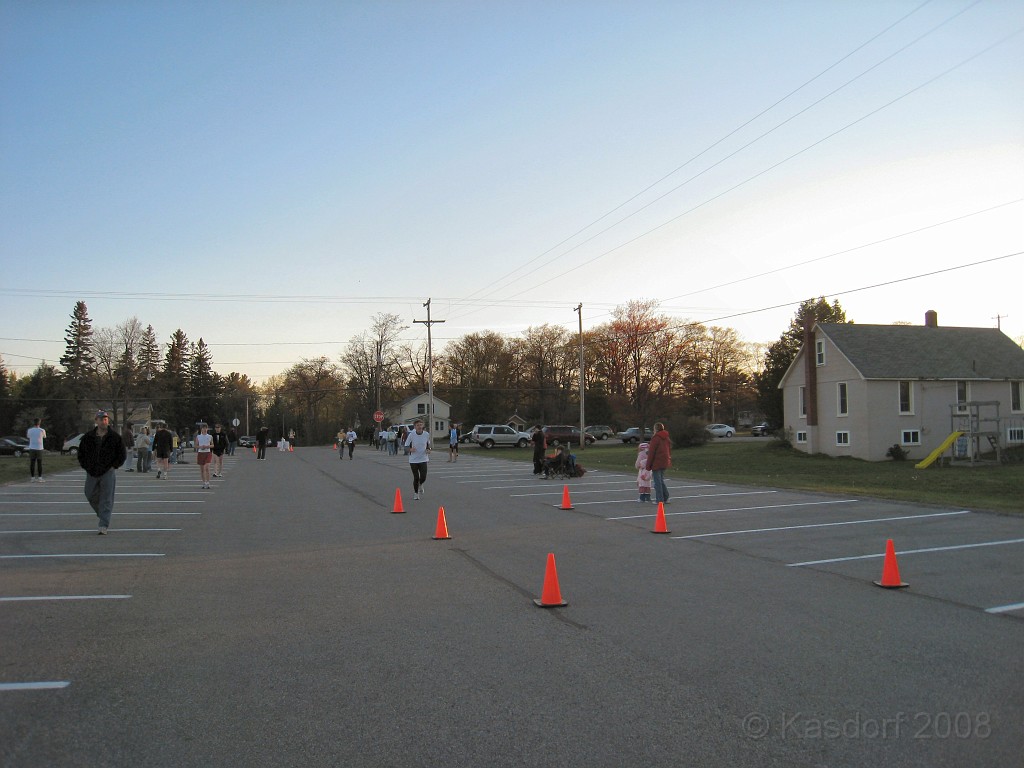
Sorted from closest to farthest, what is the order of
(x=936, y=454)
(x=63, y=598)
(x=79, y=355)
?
(x=63, y=598) → (x=936, y=454) → (x=79, y=355)

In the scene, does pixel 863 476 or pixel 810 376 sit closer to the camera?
A: pixel 863 476

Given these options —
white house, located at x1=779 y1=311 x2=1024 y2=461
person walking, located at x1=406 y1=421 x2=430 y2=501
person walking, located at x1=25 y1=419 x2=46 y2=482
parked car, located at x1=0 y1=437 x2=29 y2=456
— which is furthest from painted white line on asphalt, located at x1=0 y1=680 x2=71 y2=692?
parked car, located at x1=0 y1=437 x2=29 y2=456

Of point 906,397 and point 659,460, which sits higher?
point 906,397

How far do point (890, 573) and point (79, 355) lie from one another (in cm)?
8890

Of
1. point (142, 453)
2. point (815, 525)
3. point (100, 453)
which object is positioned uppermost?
point (100, 453)

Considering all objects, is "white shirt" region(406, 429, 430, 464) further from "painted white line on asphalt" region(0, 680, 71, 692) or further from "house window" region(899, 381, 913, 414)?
→ "house window" region(899, 381, 913, 414)

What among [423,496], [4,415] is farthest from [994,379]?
[4,415]

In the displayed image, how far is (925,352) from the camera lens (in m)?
41.9

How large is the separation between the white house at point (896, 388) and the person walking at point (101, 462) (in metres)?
34.7

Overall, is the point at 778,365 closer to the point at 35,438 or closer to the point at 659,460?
the point at 659,460

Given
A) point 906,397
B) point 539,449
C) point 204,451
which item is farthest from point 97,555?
point 906,397

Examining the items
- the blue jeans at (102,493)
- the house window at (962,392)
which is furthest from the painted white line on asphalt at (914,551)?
the house window at (962,392)

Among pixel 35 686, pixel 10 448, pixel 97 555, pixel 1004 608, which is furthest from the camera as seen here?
pixel 10 448

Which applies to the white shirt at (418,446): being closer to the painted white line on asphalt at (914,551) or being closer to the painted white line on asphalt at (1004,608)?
the painted white line on asphalt at (914,551)
